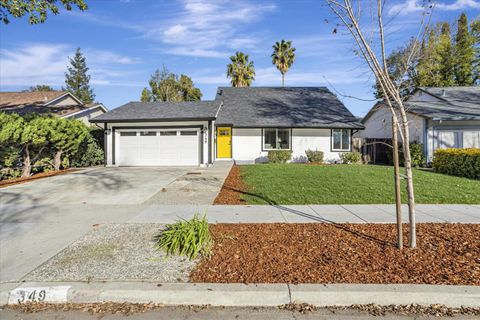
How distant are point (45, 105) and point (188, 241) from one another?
79.9 ft

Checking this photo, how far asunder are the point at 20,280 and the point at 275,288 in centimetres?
310

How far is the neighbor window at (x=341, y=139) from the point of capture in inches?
772

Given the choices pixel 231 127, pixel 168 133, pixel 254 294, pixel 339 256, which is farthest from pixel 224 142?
pixel 254 294

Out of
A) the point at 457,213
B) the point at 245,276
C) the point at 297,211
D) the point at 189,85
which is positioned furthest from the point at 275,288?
the point at 189,85

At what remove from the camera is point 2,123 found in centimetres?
1096

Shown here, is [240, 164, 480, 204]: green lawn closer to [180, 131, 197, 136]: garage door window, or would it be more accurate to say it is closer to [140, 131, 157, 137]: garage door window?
[180, 131, 197, 136]: garage door window

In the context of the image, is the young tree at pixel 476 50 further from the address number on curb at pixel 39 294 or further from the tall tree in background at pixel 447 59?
the address number on curb at pixel 39 294

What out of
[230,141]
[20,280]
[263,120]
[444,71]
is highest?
[444,71]

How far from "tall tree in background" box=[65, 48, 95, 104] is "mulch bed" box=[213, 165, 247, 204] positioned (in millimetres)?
61338

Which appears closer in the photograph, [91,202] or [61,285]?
[61,285]

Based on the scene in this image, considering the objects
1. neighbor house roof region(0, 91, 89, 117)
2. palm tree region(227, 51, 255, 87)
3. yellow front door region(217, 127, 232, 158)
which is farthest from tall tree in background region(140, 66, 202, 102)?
yellow front door region(217, 127, 232, 158)

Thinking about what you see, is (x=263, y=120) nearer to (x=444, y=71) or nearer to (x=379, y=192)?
(x=379, y=192)

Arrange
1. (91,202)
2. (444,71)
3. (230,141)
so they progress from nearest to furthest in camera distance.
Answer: (91,202) → (230,141) → (444,71)

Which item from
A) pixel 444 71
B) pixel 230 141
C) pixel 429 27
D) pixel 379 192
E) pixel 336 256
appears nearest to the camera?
pixel 336 256
